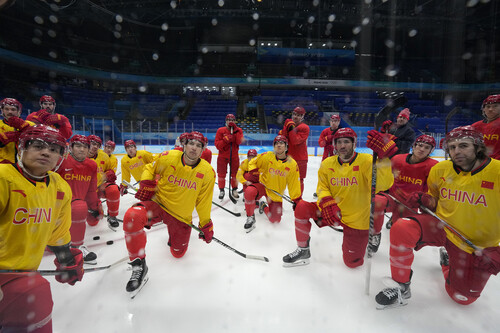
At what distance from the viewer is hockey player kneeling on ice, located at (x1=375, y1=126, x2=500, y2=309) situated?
68.3 inches

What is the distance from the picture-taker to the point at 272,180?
351 cm

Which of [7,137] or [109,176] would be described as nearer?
[7,137]

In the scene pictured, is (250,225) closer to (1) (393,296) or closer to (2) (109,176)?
(1) (393,296)

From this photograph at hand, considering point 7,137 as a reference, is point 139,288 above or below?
below

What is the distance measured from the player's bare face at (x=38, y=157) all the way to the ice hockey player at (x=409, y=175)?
2.78 m

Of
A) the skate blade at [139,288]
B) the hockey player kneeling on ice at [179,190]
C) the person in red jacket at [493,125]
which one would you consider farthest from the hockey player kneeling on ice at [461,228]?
the skate blade at [139,288]

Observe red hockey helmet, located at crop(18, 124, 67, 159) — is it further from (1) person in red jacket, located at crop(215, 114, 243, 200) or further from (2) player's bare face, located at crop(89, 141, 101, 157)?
(1) person in red jacket, located at crop(215, 114, 243, 200)

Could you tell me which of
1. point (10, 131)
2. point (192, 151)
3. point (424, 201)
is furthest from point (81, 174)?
point (424, 201)

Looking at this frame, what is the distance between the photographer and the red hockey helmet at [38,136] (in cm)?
138

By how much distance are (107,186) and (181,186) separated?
158 centimetres

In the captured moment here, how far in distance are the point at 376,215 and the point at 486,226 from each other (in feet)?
2.91

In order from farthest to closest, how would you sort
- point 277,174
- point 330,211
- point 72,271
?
1. point 277,174
2. point 330,211
3. point 72,271

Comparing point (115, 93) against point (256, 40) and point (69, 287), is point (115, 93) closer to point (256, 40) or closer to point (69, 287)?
point (256, 40)

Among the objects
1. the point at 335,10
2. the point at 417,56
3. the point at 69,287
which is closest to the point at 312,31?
the point at 335,10
